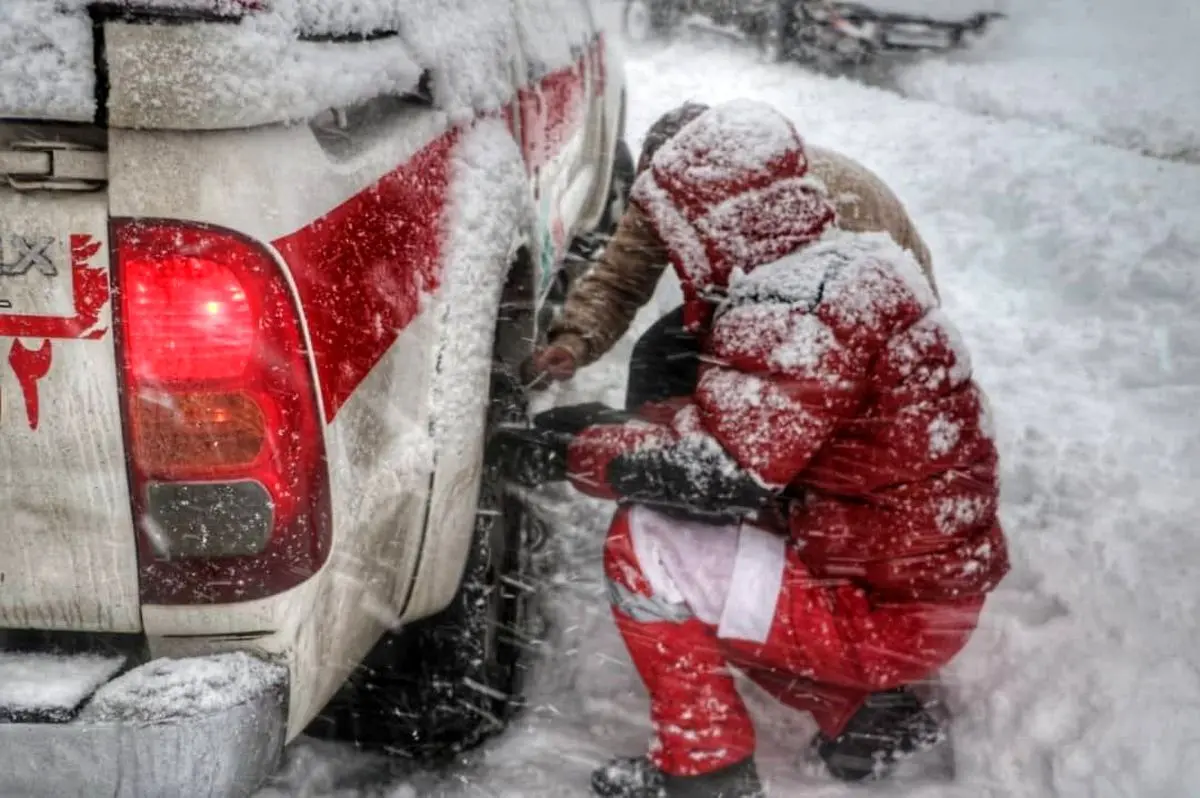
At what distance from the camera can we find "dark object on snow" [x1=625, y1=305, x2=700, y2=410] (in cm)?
313

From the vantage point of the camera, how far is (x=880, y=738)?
242 cm

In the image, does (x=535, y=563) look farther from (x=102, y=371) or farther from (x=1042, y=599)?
(x=102, y=371)

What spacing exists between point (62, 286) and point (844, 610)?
1.61 meters

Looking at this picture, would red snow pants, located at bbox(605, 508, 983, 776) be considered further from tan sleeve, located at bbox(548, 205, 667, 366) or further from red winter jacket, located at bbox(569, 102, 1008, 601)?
tan sleeve, located at bbox(548, 205, 667, 366)

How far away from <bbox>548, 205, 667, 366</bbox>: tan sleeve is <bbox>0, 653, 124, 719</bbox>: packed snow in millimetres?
1457

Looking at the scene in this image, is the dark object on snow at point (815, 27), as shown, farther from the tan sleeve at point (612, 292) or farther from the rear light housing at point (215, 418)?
the rear light housing at point (215, 418)

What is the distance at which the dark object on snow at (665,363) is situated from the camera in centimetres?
313

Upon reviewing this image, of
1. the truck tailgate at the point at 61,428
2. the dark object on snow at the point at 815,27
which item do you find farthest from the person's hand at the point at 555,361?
the dark object on snow at the point at 815,27

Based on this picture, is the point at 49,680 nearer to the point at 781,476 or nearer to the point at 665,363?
the point at 781,476

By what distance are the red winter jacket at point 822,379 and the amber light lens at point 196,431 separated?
93cm

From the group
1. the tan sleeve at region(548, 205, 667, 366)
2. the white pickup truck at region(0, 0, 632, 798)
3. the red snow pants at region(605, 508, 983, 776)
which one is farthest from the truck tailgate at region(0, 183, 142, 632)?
the tan sleeve at region(548, 205, 667, 366)

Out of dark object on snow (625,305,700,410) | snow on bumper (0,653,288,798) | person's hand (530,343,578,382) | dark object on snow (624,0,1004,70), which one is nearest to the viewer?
snow on bumper (0,653,288,798)

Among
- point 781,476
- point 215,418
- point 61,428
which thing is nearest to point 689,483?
point 781,476

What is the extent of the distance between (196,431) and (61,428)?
0.59ft
